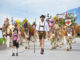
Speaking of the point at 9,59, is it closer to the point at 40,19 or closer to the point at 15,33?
the point at 15,33

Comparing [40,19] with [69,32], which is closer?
[40,19]

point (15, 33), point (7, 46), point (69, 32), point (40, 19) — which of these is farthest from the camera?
point (7, 46)

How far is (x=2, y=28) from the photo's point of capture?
25.6 meters

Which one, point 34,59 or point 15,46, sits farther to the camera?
point 15,46

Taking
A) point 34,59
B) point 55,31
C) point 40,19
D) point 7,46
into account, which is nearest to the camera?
point 34,59

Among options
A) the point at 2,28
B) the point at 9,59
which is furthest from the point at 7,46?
Answer: the point at 9,59

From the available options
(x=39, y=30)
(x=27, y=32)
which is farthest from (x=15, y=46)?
(x=27, y=32)

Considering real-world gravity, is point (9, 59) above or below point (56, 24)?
below

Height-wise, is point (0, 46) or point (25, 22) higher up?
point (25, 22)

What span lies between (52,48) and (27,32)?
2.00 metres

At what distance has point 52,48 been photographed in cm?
2191

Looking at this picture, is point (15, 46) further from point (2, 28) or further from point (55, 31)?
point (2, 28)

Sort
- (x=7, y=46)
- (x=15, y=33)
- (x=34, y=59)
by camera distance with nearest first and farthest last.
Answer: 1. (x=34, y=59)
2. (x=15, y=33)
3. (x=7, y=46)

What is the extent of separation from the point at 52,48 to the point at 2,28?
17.5ft
